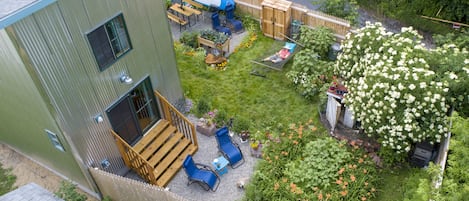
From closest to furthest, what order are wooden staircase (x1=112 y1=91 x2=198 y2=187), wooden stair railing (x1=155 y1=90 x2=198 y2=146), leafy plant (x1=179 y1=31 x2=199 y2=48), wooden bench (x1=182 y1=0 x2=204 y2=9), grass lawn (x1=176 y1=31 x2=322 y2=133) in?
wooden staircase (x1=112 y1=91 x2=198 y2=187)
wooden stair railing (x1=155 y1=90 x2=198 y2=146)
grass lawn (x1=176 y1=31 x2=322 y2=133)
leafy plant (x1=179 y1=31 x2=199 y2=48)
wooden bench (x1=182 y1=0 x2=204 y2=9)

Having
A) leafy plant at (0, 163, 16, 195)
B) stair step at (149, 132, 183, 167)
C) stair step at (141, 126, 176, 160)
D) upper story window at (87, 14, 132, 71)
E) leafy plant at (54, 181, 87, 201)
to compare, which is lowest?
leafy plant at (0, 163, 16, 195)

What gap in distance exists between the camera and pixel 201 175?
1178cm

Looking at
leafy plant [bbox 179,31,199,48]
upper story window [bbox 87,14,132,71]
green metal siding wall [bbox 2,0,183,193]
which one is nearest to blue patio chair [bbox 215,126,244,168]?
green metal siding wall [bbox 2,0,183,193]

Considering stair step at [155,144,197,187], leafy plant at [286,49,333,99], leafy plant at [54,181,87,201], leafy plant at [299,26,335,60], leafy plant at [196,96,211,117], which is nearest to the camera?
leafy plant at [54,181,87,201]

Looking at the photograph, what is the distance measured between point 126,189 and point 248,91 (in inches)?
249

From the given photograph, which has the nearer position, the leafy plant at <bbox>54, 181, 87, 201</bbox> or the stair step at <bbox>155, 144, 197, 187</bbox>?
the leafy plant at <bbox>54, 181, 87, 201</bbox>

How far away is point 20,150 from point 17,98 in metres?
3.93

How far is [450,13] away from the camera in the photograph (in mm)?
17297

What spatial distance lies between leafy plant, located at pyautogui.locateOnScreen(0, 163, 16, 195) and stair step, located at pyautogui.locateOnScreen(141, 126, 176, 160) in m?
4.40

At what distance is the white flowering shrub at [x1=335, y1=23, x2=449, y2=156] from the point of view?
1035cm

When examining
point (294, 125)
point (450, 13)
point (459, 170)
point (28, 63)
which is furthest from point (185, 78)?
point (450, 13)

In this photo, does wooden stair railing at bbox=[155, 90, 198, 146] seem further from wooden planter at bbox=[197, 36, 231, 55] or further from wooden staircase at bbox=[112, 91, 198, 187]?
wooden planter at bbox=[197, 36, 231, 55]

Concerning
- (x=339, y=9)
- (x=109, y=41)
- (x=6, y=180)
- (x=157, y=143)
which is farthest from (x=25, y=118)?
(x=339, y=9)

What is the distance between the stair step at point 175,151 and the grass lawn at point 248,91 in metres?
2.11
